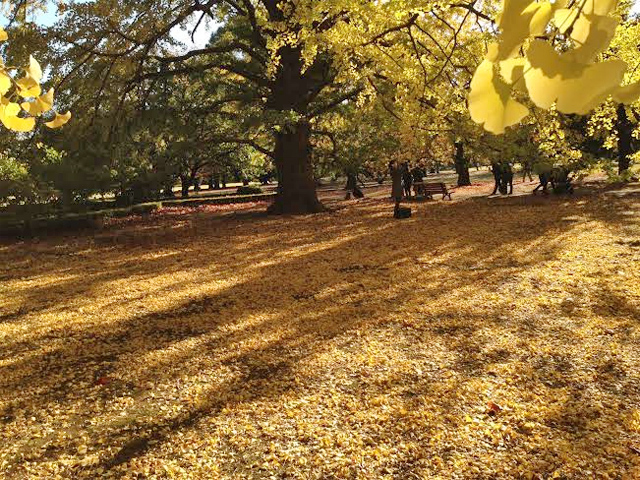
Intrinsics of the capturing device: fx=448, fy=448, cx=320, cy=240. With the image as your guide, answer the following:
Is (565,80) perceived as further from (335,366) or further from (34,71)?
(335,366)

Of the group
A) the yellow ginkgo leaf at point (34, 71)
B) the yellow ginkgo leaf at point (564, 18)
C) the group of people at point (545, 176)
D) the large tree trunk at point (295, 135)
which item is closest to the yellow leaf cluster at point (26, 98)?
the yellow ginkgo leaf at point (34, 71)

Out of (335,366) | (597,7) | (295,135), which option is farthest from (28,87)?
(295,135)

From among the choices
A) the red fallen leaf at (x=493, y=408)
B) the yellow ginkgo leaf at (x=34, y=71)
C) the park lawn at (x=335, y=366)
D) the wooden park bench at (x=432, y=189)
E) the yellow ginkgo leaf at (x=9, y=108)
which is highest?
the yellow ginkgo leaf at (x=34, y=71)

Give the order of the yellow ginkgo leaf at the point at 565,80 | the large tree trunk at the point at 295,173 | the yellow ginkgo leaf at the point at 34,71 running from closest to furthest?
the yellow ginkgo leaf at the point at 565,80 < the yellow ginkgo leaf at the point at 34,71 < the large tree trunk at the point at 295,173

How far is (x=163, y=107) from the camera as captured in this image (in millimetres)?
16234

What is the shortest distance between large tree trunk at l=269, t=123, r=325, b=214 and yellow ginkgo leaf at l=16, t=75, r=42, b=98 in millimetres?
16602

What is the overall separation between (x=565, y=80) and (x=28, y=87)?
1.07 meters

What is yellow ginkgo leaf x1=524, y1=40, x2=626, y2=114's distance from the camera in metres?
0.57

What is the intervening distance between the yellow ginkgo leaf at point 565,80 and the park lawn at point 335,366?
3157 millimetres

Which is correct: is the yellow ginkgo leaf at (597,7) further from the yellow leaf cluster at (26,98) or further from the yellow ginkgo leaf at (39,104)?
the yellow ginkgo leaf at (39,104)

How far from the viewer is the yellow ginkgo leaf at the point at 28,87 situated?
3.26 ft

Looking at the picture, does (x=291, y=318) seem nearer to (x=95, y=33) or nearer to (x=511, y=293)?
(x=511, y=293)

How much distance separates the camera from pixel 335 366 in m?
4.87

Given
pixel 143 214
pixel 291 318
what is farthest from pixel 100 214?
pixel 291 318
